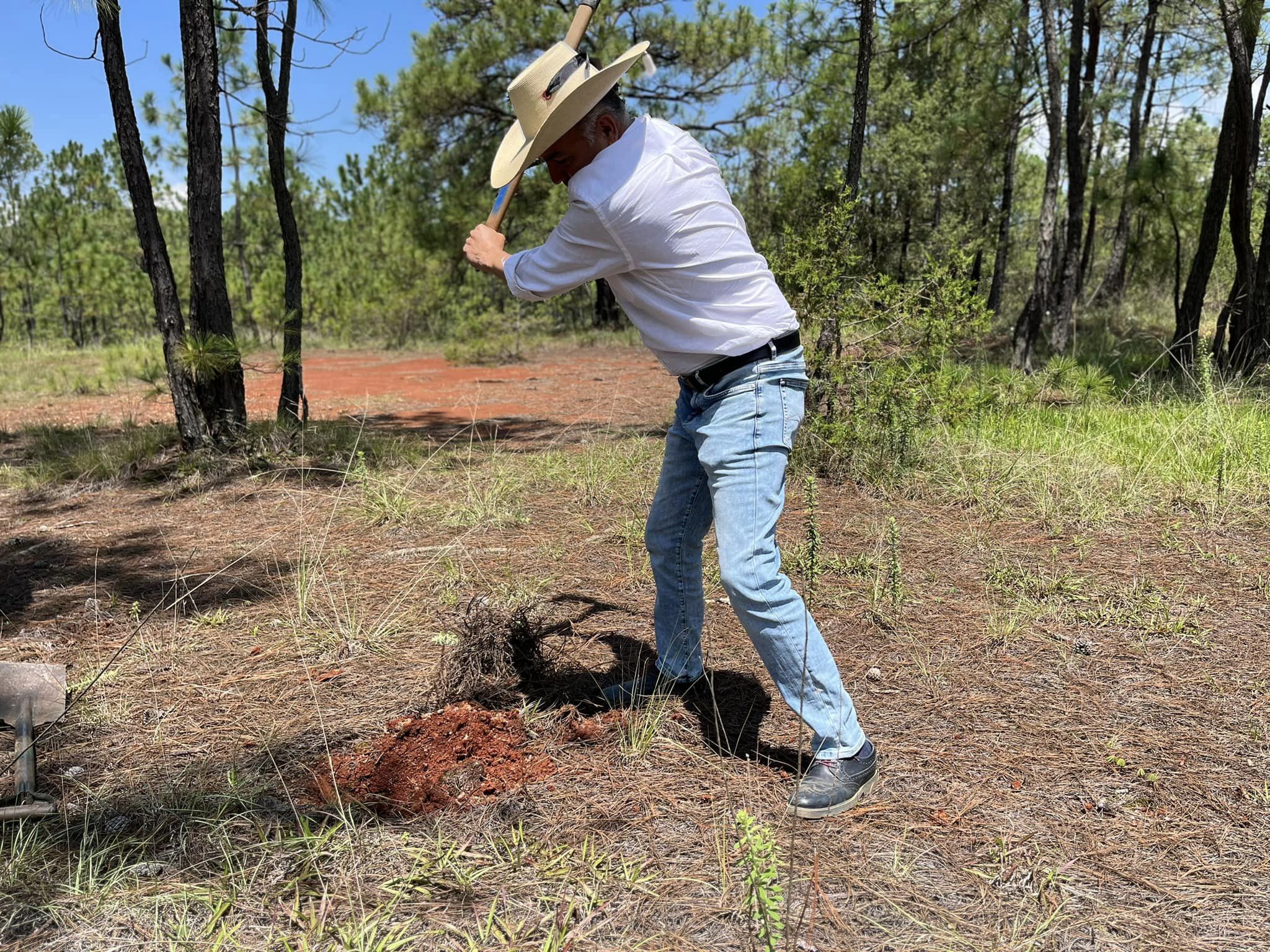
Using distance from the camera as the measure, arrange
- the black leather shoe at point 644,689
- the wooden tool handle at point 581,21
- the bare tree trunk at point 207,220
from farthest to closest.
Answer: the bare tree trunk at point 207,220 → the black leather shoe at point 644,689 → the wooden tool handle at point 581,21

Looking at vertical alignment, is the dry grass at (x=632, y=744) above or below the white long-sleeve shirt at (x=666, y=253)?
below

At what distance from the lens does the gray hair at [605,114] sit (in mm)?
1990

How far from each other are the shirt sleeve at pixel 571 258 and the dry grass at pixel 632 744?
119 centimetres

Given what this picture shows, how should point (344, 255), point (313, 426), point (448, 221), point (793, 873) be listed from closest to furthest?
point (793, 873) → point (313, 426) → point (448, 221) → point (344, 255)

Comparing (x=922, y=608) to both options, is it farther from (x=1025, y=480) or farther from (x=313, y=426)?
(x=313, y=426)

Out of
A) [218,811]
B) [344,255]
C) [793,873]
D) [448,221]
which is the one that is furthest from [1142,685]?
[344,255]

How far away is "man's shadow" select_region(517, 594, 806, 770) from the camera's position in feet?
7.82

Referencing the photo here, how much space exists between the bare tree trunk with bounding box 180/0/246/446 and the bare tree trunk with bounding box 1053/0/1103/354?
26.2 feet

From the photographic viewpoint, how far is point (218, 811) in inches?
81.0

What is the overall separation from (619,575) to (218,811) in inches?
75.1

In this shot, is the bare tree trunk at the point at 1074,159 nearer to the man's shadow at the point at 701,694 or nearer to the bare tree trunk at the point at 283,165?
the bare tree trunk at the point at 283,165

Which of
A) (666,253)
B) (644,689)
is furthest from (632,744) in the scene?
(666,253)

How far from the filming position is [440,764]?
7.42 ft

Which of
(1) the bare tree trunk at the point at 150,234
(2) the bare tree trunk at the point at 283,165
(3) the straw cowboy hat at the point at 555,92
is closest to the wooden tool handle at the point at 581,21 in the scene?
(3) the straw cowboy hat at the point at 555,92
